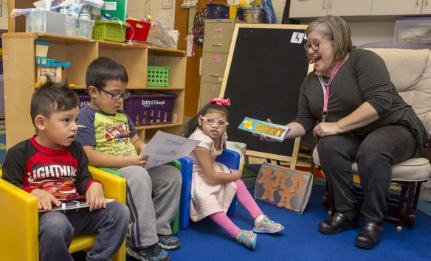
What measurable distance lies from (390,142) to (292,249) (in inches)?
26.5

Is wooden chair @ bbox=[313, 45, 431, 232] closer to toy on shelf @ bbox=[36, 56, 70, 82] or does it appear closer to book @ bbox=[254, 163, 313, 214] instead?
book @ bbox=[254, 163, 313, 214]

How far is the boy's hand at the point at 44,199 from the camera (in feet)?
3.66

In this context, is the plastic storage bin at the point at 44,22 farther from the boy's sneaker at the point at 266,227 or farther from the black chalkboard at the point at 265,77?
the boy's sneaker at the point at 266,227

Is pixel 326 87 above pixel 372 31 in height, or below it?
below

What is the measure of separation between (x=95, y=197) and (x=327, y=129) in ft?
3.98

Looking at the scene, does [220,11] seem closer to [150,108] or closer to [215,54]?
[215,54]

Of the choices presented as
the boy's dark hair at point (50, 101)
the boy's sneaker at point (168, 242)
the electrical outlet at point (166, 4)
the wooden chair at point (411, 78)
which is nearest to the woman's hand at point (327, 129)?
the wooden chair at point (411, 78)

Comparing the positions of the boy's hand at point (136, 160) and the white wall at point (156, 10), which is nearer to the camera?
the boy's hand at point (136, 160)

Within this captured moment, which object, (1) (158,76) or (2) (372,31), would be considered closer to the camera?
(1) (158,76)

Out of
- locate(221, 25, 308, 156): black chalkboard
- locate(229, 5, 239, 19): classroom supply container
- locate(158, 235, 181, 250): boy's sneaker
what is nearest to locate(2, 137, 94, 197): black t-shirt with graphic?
locate(158, 235, 181, 250): boy's sneaker

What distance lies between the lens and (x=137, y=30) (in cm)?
299

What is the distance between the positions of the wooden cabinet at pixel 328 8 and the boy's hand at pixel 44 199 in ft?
9.91

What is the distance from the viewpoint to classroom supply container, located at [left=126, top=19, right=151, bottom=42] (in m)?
2.93

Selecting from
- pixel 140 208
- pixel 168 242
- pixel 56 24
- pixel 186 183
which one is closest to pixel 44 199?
pixel 140 208
